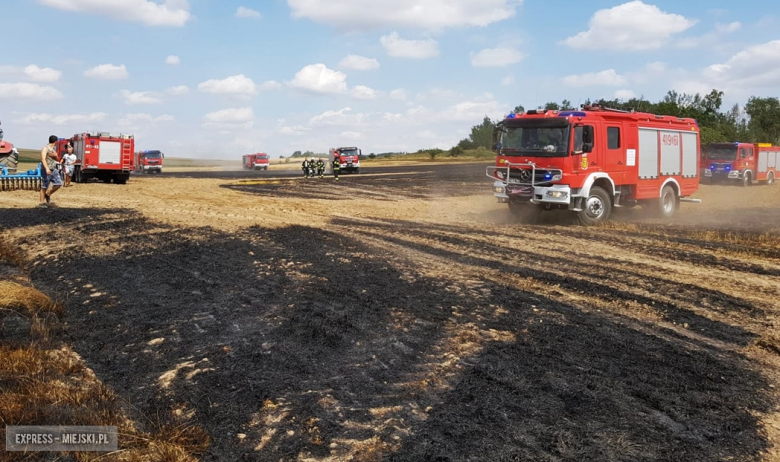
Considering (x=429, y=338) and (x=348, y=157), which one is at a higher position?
(x=348, y=157)

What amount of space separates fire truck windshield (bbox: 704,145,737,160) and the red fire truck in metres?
29.8

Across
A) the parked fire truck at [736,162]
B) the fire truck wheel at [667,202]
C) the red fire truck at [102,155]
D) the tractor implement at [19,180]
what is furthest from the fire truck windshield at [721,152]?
the tractor implement at [19,180]

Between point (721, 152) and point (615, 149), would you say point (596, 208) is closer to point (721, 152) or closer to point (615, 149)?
Answer: point (615, 149)

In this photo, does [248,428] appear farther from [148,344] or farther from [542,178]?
[542,178]

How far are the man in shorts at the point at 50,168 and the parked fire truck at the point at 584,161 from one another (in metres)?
11.1

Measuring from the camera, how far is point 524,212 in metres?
15.4

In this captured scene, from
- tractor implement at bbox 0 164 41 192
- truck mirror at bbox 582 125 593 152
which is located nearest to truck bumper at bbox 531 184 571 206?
truck mirror at bbox 582 125 593 152

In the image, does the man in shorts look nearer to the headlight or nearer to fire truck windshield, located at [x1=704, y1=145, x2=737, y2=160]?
the headlight

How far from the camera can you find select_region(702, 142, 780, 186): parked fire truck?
97.7ft

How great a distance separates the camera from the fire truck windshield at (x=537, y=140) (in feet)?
42.7

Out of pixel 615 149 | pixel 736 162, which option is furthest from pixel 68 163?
pixel 736 162

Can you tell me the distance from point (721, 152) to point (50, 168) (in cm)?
3085

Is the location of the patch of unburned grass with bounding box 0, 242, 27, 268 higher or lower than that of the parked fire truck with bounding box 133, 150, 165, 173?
lower

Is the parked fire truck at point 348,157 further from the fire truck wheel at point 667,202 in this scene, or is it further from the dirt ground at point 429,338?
the dirt ground at point 429,338
